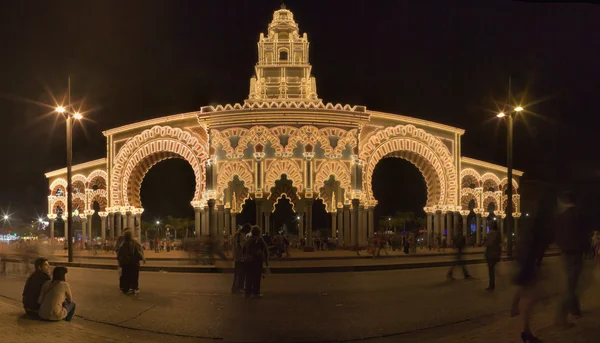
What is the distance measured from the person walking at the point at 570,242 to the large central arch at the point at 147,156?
96.8ft

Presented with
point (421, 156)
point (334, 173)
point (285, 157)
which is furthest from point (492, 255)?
point (421, 156)

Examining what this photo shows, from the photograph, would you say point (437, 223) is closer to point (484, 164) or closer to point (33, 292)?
point (484, 164)

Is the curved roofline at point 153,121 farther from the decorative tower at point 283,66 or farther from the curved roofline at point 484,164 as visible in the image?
the curved roofline at point 484,164

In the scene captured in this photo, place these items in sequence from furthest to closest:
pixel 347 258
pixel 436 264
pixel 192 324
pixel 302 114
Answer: pixel 302 114 → pixel 347 258 → pixel 436 264 → pixel 192 324

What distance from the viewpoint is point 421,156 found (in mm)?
39844

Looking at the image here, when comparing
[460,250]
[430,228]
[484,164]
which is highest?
[484,164]

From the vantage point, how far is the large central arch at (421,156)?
37156 millimetres

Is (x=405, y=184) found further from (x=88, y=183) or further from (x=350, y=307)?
(x=350, y=307)

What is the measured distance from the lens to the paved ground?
893 centimetres

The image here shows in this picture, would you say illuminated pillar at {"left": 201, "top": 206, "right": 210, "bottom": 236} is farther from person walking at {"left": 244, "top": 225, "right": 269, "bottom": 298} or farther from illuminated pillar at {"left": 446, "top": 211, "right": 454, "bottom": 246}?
person walking at {"left": 244, "top": 225, "right": 269, "bottom": 298}

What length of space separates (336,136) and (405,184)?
149ft

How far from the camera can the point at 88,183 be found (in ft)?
141

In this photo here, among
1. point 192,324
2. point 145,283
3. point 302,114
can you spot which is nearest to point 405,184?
point 302,114

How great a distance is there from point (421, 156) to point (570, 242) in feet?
104
